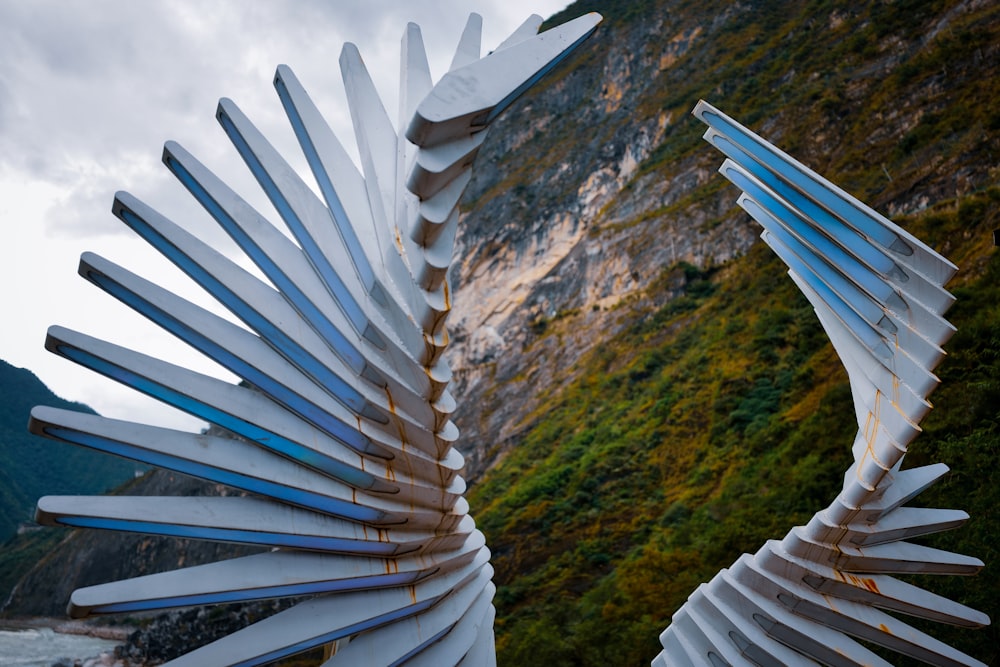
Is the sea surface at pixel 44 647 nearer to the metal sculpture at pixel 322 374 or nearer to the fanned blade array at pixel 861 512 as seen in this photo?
the metal sculpture at pixel 322 374

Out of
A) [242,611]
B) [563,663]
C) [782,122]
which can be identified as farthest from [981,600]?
[242,611]

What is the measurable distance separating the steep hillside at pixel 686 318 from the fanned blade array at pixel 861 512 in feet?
11.1

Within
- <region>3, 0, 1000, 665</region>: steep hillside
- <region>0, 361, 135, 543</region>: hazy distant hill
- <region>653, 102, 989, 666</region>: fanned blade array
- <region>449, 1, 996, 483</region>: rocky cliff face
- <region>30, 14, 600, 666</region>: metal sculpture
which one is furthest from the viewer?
<region>0, 361, 135, 543</region>: hazy distant hill

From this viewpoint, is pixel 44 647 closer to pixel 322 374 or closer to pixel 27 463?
pixel 27 463

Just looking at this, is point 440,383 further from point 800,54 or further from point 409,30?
point 800,54

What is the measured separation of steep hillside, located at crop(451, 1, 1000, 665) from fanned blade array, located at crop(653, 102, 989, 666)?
11.1 feet

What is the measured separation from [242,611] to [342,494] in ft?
113

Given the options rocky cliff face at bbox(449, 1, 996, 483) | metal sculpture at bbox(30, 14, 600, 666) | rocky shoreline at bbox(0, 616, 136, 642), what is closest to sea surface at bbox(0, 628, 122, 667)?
rocky shoreline at bbox(0, 616, 136, 642)

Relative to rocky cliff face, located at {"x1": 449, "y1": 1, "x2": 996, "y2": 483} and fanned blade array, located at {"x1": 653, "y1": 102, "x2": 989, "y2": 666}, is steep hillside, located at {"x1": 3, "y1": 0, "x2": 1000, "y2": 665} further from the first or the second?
fanned blade array, located at {"x1": 653, "y1": 102, "x2": 989, "y2": 666}

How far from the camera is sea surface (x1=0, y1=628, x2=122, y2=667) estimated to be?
107 feet

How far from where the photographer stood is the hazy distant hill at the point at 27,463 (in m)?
68.1

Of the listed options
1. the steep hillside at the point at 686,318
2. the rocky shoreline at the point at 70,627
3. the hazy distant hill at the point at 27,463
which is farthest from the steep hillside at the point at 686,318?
the hazy distant hill at the point at 27,463

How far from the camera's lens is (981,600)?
9.41m

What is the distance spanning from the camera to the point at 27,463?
73.7 meters
